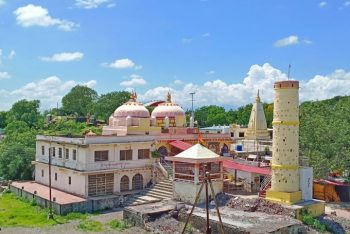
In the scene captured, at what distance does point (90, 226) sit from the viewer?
23516 millimetres

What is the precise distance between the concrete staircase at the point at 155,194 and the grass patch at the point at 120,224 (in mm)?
2718

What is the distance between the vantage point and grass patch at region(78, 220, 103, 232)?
23.1 meters

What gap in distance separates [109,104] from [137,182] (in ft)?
144

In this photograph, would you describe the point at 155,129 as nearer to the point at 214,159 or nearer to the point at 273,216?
the point at 214,159

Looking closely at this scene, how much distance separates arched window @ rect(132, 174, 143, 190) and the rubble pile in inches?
338

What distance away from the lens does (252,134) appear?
5028cm

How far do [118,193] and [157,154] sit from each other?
4333 mm

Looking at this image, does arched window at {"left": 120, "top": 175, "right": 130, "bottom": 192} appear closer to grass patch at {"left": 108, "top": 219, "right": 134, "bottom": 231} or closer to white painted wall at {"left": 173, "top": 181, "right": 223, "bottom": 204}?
white painted wall at {"left": 173, "top": 181, "right": 223, "bottom": 204}

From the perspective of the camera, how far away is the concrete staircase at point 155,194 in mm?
28125

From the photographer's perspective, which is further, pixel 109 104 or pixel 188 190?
pixel 109 104

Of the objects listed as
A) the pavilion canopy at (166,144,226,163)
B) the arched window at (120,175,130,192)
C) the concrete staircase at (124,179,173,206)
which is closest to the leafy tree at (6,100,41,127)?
the arched window at (120,175,130,192)

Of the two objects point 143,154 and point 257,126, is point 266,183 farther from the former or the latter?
point 257,126

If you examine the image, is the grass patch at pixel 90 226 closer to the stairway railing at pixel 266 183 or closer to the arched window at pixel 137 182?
the arched window at pixel 137 182

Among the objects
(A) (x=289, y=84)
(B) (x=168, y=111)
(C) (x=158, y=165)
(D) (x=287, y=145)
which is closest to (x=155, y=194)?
(C) (x=158, y=165)
